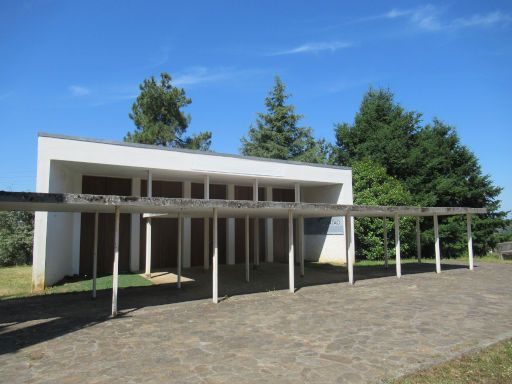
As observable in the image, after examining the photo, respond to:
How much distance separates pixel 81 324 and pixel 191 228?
10922 millimetres

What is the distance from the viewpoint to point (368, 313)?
319 inches

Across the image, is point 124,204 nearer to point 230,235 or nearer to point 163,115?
point 230,235

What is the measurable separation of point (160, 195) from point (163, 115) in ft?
44.5

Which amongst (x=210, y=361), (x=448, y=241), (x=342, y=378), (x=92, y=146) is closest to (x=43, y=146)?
(x=92, y=146)

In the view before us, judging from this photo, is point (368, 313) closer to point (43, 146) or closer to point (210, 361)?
point (210, 361)

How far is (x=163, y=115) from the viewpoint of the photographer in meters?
29.5

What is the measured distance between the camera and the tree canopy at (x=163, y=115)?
2847cm

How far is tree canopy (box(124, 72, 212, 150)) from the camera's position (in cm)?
2847

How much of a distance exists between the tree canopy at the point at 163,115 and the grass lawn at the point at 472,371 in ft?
83.6

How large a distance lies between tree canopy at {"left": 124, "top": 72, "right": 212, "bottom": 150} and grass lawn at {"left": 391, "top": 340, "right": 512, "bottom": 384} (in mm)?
25481

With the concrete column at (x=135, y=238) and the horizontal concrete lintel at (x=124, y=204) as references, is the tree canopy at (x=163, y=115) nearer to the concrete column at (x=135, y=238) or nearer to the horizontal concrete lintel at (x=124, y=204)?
the concrete column at (x=135, y=238)

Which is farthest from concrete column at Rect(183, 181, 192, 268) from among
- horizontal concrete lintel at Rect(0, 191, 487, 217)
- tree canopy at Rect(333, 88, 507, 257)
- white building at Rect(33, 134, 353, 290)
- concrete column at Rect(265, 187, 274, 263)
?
tree canopy at Rect(333, 88, 507, 257)

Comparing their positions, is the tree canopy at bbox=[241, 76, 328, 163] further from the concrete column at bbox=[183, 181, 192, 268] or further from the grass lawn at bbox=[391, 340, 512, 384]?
the grass lawn at bbox=[391, 340, 512, 384]

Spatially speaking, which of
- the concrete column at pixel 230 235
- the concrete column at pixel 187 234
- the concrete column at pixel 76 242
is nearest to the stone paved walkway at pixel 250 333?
the concrete column at pixel 76 242
